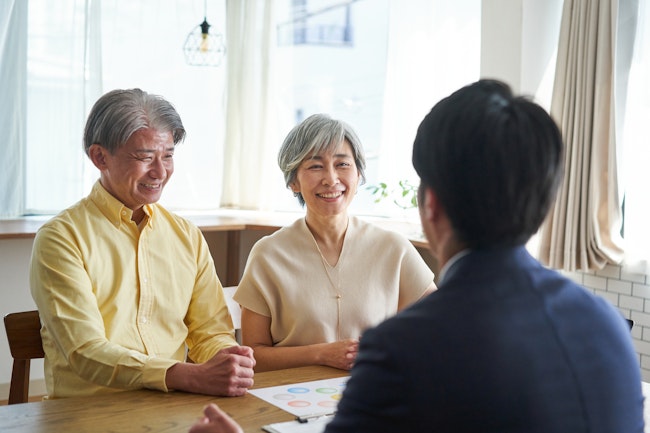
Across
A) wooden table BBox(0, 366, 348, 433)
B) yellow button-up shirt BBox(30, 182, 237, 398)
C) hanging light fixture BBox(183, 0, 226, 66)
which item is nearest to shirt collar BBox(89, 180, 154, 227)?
yellow button-up shirt BBox(30, 182, 237, 398)

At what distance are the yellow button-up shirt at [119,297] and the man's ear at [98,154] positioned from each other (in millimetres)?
61

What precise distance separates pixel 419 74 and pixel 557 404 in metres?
4.01

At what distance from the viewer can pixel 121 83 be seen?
516 centimetres

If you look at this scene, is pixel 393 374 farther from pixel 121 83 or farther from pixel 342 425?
pixel 121 83

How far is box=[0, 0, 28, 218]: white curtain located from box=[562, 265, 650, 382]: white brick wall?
3.18 meters

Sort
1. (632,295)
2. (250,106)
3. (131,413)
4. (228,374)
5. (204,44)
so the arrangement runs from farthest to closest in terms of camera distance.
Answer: (250,106) → (204,44) → (632,295) → (228,374) → (131,413)

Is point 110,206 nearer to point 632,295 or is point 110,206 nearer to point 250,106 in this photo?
point 632,295

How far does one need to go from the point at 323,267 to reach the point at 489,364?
154 cm

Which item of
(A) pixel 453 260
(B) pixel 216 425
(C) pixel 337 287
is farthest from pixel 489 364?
(C) pixel 337 287

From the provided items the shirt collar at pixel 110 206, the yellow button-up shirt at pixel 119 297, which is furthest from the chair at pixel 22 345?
the shirt collar at pixel 110 206

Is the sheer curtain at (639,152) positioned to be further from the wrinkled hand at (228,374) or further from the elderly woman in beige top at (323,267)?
the wrinkled hand at (228,374)

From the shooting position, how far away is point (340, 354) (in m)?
2.19

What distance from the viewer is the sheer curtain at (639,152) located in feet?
11.8

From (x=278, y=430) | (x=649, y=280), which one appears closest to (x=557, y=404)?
(x=278, y=430)
